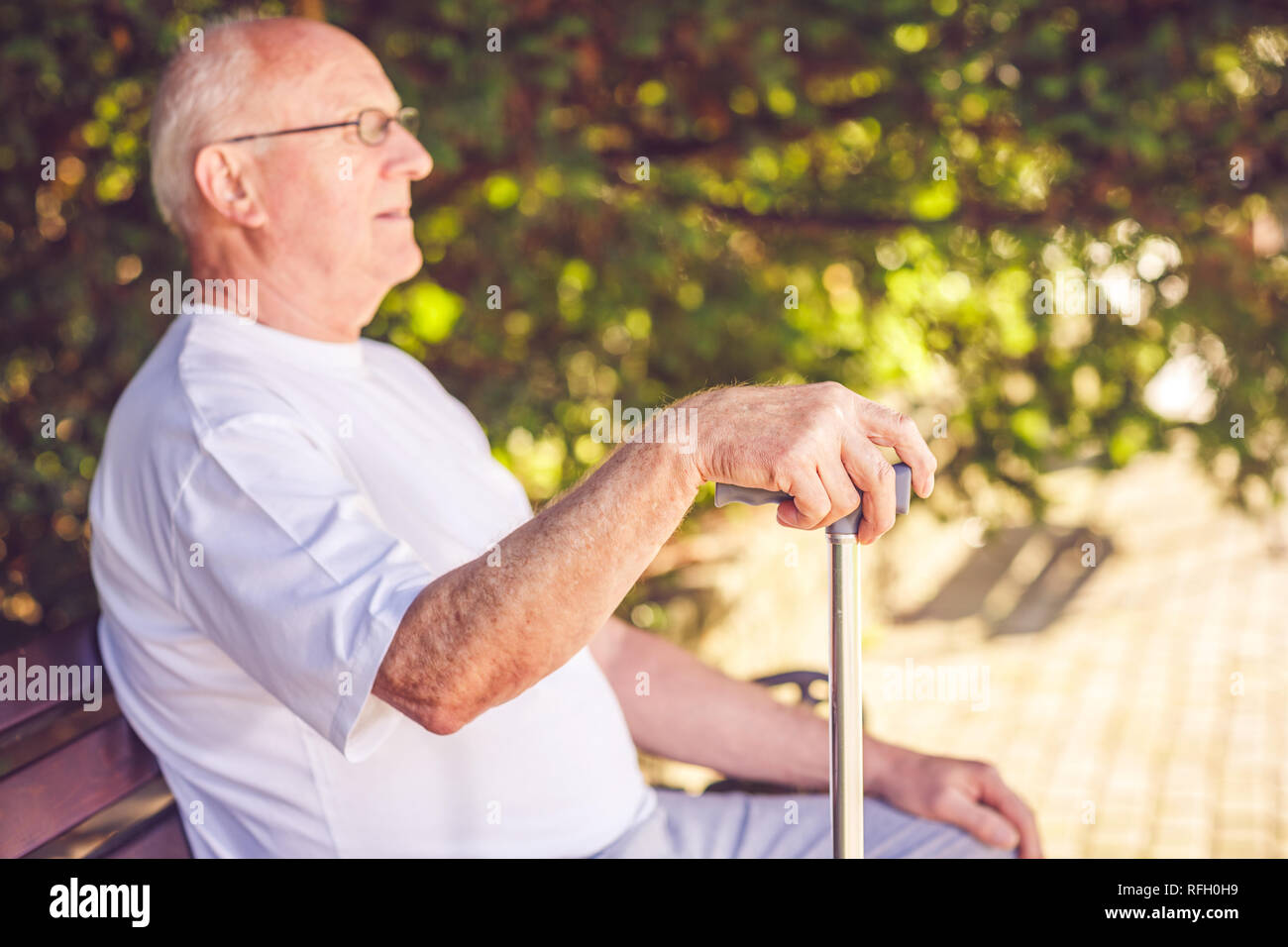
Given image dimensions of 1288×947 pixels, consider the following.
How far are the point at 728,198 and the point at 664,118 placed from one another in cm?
33

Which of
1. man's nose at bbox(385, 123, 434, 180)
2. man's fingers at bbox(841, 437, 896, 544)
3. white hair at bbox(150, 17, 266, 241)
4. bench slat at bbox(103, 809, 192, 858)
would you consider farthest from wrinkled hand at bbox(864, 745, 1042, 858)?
white hair at bbox(150, 17, 266, 241)

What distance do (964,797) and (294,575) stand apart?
145 centimetres

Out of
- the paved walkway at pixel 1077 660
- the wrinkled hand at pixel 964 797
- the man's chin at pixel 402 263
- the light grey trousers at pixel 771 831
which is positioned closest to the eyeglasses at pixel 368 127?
the man's chin at pixel 402 263

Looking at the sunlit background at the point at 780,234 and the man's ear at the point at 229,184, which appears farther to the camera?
the sunlit background at the point at 780,234

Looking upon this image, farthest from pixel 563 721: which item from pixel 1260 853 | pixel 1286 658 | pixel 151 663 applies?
pixel 1286 658

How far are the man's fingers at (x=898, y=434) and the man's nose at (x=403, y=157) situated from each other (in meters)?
1.15

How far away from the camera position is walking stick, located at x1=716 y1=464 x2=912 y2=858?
153cm

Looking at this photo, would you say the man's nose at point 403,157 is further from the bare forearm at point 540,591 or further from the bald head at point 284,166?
the bare forearm at point 540,591

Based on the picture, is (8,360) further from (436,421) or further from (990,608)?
(990,608)

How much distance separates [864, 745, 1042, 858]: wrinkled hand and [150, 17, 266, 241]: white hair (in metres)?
1.78

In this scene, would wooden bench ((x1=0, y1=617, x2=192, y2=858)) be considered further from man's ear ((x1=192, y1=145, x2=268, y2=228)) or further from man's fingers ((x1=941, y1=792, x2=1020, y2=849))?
man's fingers ((x1=941, y1=792, x2=1020, y2=849))

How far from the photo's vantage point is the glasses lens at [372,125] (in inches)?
90.2

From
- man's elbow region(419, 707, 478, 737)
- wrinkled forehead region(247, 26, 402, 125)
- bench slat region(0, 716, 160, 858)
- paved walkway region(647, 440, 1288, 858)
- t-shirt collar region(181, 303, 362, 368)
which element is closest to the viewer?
man's elbow region(419, 707, 478, 737)
